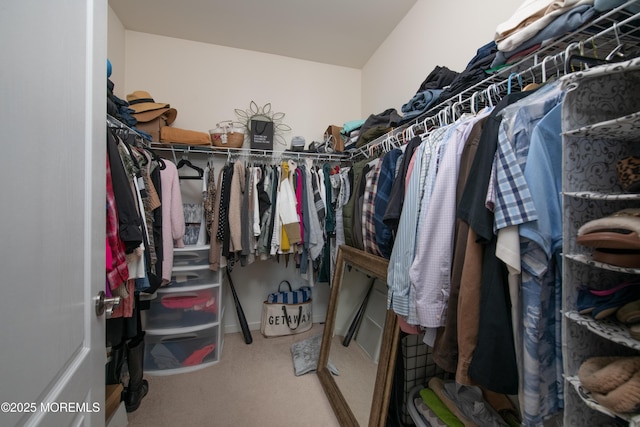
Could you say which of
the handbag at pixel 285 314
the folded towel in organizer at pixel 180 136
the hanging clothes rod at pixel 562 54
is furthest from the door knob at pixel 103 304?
the handbag at pixel 285 314

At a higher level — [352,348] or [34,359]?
[34,359]

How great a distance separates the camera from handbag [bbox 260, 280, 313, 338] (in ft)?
7.88

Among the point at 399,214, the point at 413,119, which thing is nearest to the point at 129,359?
the point at 399,214

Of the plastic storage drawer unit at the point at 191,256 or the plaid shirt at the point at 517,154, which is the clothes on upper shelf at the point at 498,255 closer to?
the plaid shirt at the point at 517,154

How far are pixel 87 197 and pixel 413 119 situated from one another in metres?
1.53

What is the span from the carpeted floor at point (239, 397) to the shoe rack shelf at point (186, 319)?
0.09m

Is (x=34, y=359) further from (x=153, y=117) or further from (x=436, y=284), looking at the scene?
(x=153, y=117)

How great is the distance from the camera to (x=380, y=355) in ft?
4.05

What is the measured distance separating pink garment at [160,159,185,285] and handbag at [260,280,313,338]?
1.04 m

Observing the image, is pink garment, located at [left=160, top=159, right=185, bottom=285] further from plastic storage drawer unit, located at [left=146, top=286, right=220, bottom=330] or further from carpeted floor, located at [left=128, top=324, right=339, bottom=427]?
carpeted floor, located at [left=128, top=324, right=339, bottom=427]

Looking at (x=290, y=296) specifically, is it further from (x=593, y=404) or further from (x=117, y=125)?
(x=593, y=404)

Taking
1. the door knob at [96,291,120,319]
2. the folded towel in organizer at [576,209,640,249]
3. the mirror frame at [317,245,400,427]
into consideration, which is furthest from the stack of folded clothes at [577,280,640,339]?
the door knob at [96,291,120,319]

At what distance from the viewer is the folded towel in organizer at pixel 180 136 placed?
2.00m

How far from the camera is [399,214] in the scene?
1.15 meters
